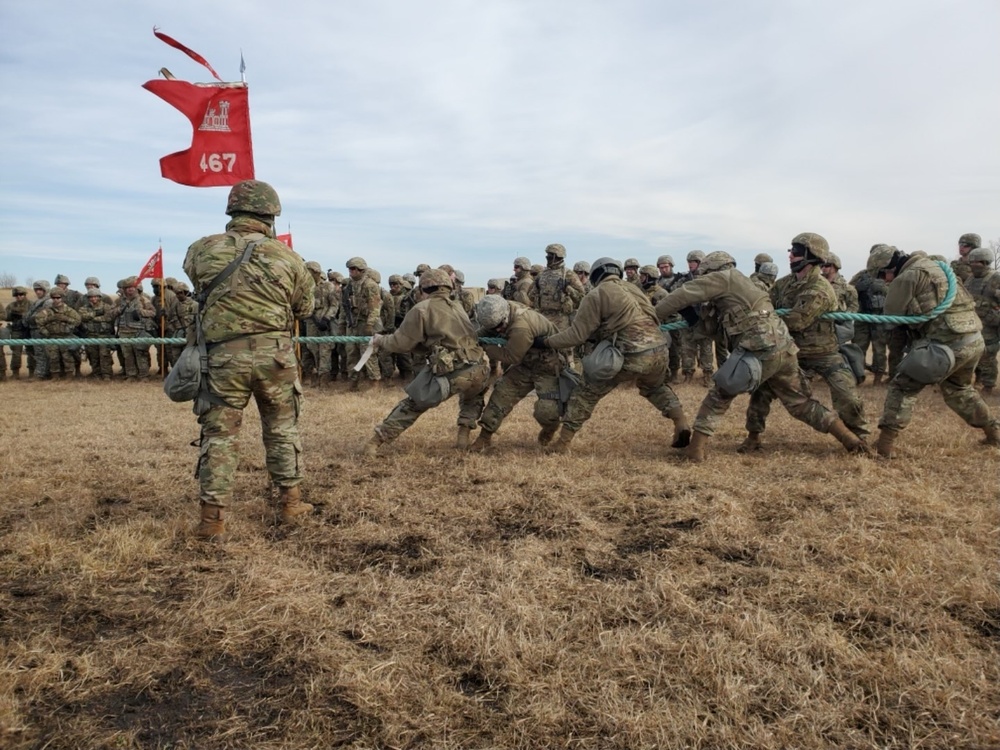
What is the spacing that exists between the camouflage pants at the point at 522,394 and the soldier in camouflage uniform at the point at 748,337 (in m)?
1.28

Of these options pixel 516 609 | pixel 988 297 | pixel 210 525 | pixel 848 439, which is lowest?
pixel 516 609

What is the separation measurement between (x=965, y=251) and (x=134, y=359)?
14855mm

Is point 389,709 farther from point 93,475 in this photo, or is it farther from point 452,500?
point 93,475

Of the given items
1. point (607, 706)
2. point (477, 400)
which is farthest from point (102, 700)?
point (477, 400)

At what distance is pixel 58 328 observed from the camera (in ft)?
44.3

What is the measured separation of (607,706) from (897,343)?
376 inches

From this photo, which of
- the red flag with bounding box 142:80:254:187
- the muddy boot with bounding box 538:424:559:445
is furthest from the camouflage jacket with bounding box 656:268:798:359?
the red flag with bounding box 142:80:254:187

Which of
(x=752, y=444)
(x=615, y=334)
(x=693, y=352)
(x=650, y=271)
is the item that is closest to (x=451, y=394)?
(x=615, y=334)

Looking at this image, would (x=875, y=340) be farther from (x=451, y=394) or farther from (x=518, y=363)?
(x=451, y=394)

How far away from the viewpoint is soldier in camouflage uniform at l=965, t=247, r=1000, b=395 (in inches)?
372

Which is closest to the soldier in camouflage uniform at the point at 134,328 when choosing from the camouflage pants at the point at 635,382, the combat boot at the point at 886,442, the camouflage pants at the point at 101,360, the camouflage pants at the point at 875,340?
the camouflage pants at the point at 101,360

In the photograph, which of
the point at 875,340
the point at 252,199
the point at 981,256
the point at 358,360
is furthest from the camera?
the point at 358,360

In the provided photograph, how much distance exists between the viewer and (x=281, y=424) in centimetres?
466

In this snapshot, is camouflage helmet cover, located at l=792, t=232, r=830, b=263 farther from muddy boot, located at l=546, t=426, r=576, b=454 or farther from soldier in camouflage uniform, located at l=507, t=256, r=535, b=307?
soldier in camouflage uniform, located at l=507, t=256, r=535, b=307
